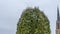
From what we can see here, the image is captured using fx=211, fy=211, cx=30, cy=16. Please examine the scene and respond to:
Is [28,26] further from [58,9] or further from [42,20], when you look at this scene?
[58,9]

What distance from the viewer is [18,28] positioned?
1284cm

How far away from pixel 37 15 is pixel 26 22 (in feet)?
2.57

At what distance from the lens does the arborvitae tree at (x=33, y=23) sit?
484 inches

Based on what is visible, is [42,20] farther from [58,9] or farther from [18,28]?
[58,9]

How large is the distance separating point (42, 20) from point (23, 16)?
121 centimetres

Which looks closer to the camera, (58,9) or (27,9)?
(27,9)

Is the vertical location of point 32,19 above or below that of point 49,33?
above

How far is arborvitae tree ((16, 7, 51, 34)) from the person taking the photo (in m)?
12.3

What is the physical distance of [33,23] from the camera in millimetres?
12523

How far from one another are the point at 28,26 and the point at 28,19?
0.45 metres

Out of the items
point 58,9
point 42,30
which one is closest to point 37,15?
point 42,30

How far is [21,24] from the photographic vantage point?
12.8 meters

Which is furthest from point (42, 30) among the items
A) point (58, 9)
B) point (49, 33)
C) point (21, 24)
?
point (58, 9)

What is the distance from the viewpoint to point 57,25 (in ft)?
317
